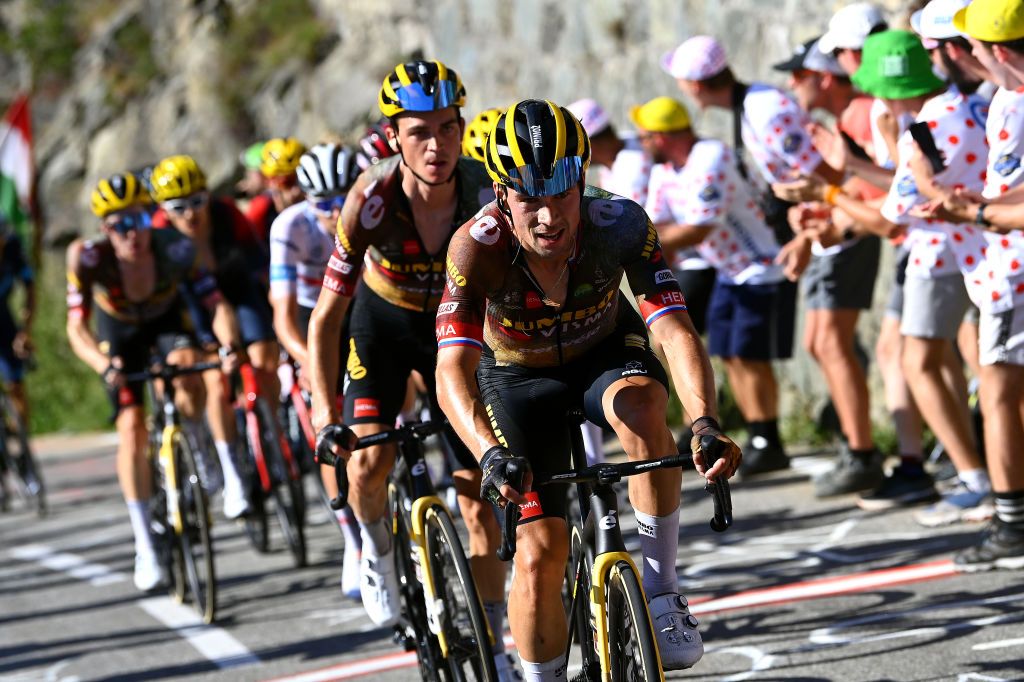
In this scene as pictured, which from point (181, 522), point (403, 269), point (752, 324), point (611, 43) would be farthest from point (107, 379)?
point (611, 43)

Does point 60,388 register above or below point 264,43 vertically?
below

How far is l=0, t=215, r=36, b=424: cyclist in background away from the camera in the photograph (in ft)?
40.7

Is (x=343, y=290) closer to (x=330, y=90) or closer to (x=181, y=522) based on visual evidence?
(x=181, y=522)

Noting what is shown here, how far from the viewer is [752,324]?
8648 mm

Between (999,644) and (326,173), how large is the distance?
146 inches

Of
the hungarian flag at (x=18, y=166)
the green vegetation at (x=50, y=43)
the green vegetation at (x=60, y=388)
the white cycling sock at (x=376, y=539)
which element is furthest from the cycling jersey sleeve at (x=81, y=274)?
the green vegetation at (x=50, y=43)

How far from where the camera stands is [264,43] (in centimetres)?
2253

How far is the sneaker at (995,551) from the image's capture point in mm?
6164

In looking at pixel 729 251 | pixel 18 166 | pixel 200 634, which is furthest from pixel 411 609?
pixel 18 166

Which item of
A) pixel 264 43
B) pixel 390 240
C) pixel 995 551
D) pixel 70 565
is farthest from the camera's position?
pixel 264 43

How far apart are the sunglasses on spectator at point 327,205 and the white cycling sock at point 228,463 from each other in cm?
212

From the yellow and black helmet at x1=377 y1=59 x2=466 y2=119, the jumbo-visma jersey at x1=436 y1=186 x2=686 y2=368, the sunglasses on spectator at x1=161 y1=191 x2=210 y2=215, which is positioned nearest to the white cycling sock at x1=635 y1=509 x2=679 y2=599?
the jumbo-visma jersey at x1=436 y1=186 x2=686 y2=368

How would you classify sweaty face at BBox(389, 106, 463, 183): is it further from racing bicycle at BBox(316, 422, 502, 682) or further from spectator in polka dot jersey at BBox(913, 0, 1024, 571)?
spectator in polka dot jersey at BBox(913, 0, 1024, 571)

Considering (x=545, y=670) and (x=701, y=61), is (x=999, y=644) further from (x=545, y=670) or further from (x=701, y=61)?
(x=701, y=61)
